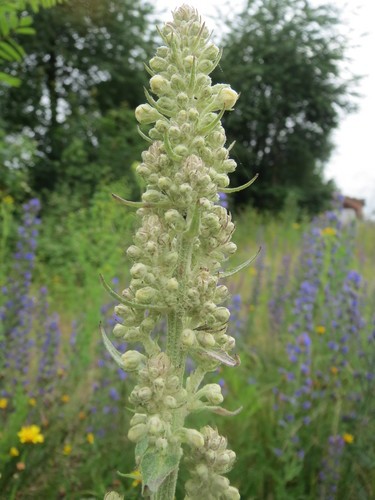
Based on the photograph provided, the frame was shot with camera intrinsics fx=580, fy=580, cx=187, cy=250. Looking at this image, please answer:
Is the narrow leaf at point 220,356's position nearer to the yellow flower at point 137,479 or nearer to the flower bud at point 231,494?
the flower bud at point 231,494

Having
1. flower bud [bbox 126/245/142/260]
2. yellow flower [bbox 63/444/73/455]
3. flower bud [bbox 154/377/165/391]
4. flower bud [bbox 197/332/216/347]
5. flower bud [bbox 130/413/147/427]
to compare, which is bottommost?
yellow flower [bbox 63/444/73/455]

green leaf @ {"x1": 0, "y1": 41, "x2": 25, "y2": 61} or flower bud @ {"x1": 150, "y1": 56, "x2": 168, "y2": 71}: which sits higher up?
flower bud @ {"x1": 150, "y1": 56, "x2": 168, "y2": 71}

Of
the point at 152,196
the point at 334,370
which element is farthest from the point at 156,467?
the point at 334,370

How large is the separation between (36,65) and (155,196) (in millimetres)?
15520

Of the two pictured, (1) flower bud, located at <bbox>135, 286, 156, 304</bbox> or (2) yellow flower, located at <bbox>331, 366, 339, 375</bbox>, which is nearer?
(1) flower bud, located at <bbox>135, 286, 156, 304</bbox>

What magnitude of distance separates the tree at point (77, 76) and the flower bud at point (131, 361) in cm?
1265

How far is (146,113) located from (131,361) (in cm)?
53

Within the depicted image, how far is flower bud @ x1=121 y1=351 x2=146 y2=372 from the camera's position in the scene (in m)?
1.19

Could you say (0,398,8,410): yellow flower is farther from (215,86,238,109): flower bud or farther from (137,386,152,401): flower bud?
(215,86,238,109): flower bud

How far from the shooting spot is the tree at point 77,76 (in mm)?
14117

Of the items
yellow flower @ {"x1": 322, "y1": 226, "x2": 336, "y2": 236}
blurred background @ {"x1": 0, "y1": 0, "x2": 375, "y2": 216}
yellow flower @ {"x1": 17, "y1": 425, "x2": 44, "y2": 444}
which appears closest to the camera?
yellow flower @ {"x1": 17, "y1": 425, "x2": 44, "y2": 444}

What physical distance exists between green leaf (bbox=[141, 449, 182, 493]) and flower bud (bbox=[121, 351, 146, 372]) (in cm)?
17

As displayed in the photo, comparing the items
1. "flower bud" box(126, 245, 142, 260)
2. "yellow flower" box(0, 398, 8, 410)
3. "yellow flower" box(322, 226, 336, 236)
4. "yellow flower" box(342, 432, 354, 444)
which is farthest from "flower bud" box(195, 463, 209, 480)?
"yellow flower" box(322, 226, 336, 236)

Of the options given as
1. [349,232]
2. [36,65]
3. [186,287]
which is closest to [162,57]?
[186,287]
